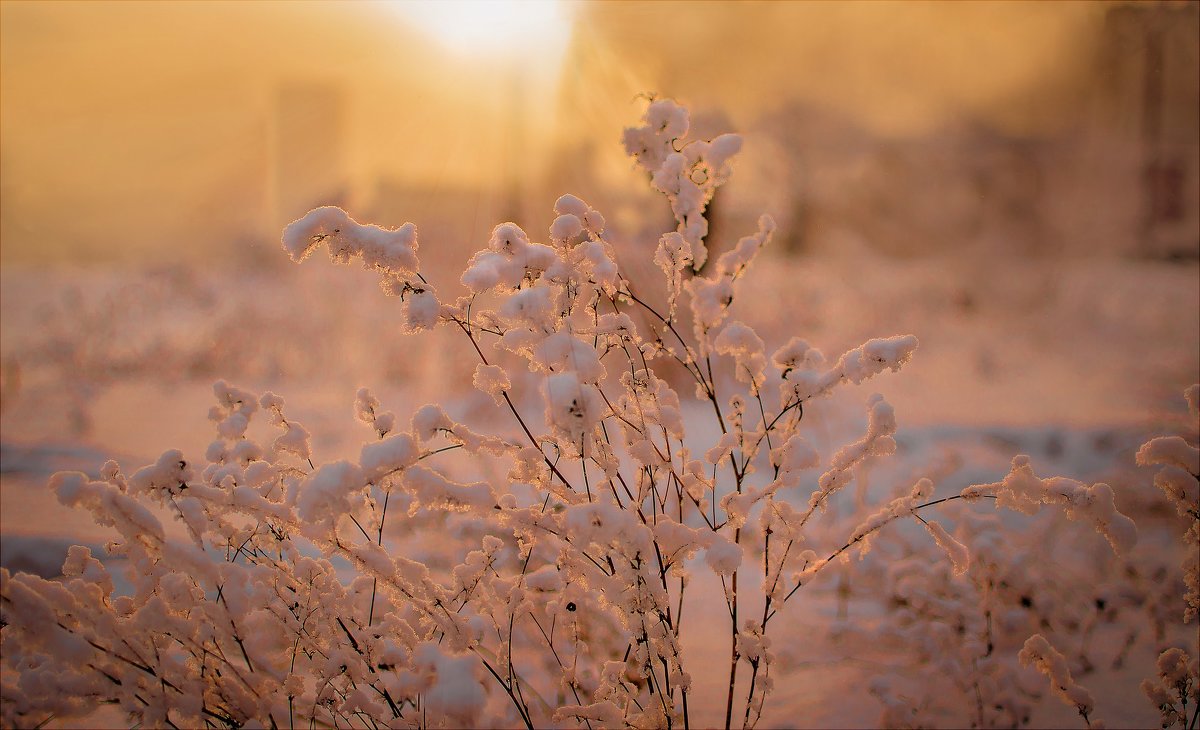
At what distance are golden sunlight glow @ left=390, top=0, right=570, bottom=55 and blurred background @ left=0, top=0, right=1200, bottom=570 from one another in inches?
0.6

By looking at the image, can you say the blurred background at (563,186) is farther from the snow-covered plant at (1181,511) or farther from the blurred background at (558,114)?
the snow-covered plant at (1181,511)

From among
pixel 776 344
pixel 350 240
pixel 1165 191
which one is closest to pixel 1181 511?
pixel 350 240

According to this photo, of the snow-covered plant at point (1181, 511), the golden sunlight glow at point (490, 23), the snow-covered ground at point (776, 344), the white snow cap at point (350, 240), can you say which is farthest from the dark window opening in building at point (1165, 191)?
the white snow cap at point (350, 240)

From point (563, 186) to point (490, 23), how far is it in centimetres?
90

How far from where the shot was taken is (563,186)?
378cm

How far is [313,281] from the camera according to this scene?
4.70 meters

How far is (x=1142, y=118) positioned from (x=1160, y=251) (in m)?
0.86

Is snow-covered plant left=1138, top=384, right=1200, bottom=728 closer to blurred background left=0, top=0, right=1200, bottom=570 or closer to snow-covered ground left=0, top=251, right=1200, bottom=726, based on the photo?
snow-covered ground left=0, top=251, right=1200, bottom=726

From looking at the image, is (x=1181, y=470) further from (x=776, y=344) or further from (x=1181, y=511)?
(x=776, y=344)

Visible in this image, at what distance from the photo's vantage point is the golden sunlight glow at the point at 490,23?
3.04 metres

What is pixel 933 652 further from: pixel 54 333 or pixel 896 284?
pixel 54 333

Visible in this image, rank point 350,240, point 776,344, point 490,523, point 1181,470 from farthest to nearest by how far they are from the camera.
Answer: point 776,344 → point 490,523 → point 1181,470 → point 350,240

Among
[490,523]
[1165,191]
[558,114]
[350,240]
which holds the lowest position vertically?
[490,523]

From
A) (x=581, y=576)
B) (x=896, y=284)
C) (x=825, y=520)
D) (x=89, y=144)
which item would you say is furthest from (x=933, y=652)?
(x=89, y=144)
